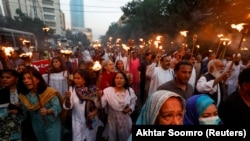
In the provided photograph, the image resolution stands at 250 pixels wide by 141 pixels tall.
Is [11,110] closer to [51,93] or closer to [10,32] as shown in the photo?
[51,93]

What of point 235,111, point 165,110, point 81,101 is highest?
point 165,110

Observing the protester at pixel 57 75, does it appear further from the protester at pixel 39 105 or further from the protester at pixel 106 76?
the protester at pixel 39 105

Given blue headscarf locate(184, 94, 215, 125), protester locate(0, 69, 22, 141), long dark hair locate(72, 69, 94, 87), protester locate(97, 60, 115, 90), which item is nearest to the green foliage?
protester locate(97, 60, 115, 90)

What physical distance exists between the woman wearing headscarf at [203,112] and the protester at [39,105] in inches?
90.7

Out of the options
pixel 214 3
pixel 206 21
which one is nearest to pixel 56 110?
pixel 214 3

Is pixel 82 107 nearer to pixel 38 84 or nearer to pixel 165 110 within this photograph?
pixel 38 84

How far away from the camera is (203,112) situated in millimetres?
2473

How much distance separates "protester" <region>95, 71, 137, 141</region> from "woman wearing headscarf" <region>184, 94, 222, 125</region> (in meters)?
1.86

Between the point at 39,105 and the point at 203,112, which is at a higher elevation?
the point at 203,112

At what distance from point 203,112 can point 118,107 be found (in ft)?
6.87

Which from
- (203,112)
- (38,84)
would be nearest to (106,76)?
(38,84)

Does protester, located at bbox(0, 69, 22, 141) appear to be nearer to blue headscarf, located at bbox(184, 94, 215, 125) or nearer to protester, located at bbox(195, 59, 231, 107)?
blue headscarf, located at bbox(184, 94, 215, 125)

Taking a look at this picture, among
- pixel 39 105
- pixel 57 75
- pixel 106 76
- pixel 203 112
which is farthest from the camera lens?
pixel 57 75

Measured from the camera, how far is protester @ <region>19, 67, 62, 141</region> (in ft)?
12.5
